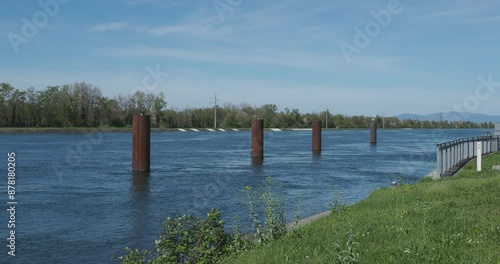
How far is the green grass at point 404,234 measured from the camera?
331 inches

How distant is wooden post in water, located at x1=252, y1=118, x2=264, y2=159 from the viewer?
A: 4825 cm

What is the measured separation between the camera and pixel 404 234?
10.1 meters

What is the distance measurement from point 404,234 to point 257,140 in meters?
38.8

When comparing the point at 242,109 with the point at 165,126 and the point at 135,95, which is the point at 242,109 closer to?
the point at 165,126

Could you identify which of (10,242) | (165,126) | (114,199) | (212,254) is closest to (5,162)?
(114,199)

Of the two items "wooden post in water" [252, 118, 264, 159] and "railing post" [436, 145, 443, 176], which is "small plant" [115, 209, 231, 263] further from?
"wooden post in water" [252, 118, 264, 159]

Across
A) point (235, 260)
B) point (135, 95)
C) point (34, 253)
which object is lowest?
point (34, 253)

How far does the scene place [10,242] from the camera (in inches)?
584

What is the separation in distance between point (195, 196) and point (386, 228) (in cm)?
1384

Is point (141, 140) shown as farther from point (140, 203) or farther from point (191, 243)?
point (191, 243)

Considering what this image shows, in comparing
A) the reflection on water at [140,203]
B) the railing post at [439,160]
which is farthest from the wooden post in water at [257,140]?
the railing post at [439,160]

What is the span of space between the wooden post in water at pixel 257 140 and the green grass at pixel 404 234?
32775 millimetres

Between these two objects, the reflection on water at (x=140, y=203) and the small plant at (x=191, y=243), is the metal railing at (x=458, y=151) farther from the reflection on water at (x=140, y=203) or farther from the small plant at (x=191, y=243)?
the small plant at (x=191, y=243)

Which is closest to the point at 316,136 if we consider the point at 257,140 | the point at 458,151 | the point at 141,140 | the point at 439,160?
the point at 257,140
